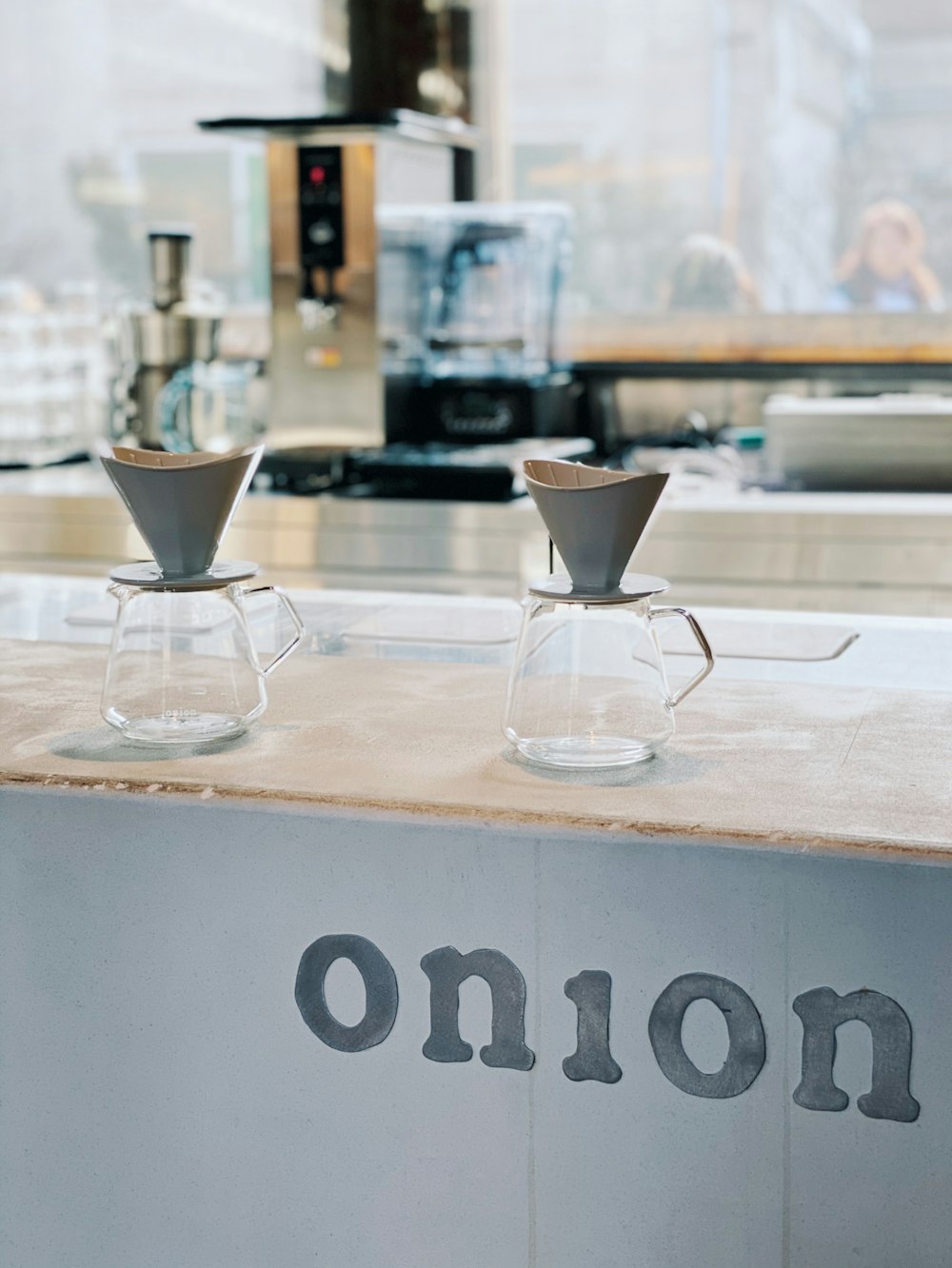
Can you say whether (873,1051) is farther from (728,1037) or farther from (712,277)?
(712,277)

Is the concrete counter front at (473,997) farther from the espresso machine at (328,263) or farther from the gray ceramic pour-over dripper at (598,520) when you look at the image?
the espresso machine at (328,263)

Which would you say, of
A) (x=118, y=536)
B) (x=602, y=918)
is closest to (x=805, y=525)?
(x=118, y=536)

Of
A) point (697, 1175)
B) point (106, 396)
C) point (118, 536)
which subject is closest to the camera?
point (697, 1175)

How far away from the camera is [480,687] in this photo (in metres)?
1.43

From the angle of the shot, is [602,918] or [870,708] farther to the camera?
[870,708]

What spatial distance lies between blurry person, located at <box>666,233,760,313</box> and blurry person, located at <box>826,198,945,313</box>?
0.21 meters

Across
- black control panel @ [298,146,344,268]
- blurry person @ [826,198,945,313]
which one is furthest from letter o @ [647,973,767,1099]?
blurry person @ [826,198,945,313]

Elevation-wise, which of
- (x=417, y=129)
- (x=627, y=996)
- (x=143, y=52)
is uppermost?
(x=143, y=52)

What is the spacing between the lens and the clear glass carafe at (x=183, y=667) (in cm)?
117

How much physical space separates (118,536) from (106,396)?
0.81m

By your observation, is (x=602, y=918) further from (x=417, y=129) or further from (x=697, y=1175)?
(x=417, y=129)

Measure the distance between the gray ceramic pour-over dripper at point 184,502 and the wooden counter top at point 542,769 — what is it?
0.51ft

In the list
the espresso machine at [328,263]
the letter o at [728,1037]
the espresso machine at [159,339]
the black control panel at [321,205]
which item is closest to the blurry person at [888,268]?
the espresso machine at [328,263]

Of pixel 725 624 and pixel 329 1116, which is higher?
pixel 725 624
